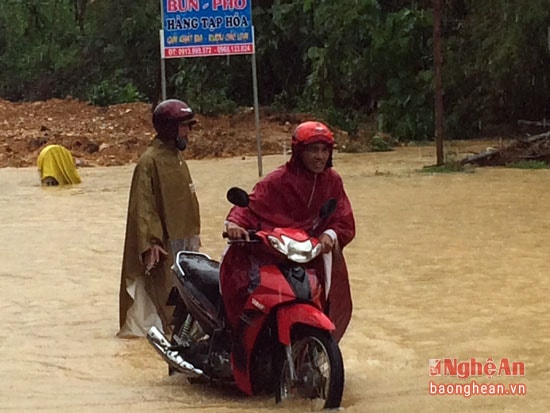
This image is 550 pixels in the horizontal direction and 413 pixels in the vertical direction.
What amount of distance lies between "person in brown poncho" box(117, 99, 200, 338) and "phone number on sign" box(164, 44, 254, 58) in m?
13.4

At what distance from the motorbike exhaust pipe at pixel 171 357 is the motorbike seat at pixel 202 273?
38 centimetres

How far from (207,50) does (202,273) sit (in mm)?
14676

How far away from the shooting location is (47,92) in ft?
154

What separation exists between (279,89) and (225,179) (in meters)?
19.5

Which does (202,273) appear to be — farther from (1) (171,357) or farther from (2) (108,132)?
(2) (108,132)

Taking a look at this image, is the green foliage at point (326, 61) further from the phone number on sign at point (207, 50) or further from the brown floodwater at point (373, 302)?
the brown floodwater at point (373, 302)

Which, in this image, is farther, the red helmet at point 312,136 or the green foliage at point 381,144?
the green foliage at point 381,144

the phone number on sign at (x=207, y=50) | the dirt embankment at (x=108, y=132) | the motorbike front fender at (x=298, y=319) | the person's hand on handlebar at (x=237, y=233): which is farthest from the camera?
the dirt embankment at (x=108, y=132)

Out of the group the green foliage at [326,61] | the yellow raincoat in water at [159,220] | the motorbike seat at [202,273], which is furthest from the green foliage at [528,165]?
the motorbike seat at [202,273]

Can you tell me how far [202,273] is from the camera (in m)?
6.38

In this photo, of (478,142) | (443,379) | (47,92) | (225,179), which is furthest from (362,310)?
(47,92)

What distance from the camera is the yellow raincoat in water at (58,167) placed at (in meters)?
21.5

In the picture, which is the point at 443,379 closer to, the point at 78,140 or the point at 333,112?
the point at 78,140

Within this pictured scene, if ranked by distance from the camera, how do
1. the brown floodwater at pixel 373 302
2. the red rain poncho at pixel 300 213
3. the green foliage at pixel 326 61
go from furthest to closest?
the green foliage at pixel 326 61, the brown floodwater at pixel 373 302, the red rain poncho at pixel 300 213
